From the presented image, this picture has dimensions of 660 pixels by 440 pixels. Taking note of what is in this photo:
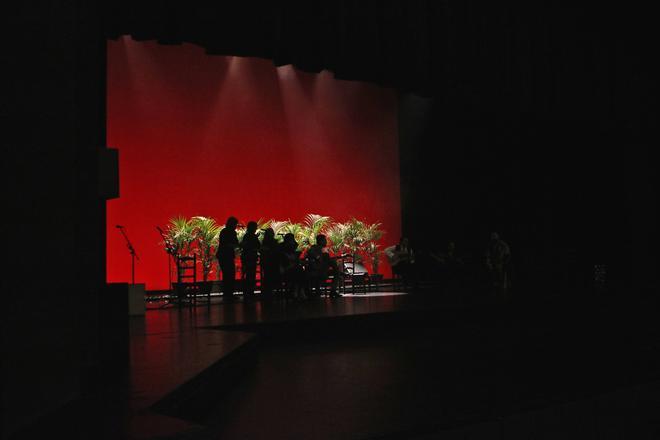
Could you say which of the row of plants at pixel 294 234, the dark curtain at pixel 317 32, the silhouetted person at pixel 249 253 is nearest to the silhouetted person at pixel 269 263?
the silhouetted person at pixel 249 253

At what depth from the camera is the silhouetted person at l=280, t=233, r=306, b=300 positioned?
25.2 feet

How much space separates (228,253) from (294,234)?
2956mm

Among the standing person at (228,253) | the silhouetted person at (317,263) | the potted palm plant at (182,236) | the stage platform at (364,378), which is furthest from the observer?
the potted palm plant at (182,236)

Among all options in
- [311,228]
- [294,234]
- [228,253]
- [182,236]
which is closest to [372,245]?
[311,228]

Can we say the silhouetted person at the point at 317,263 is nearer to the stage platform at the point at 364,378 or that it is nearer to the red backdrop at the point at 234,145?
the stage platform at the point at 364,378

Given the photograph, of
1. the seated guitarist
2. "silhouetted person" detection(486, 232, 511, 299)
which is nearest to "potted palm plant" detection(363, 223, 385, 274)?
the seated guitarist

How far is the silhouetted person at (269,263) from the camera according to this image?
7.76 m

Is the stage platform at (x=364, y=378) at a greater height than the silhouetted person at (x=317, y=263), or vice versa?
the silhouetted person at (x=317, y=263)

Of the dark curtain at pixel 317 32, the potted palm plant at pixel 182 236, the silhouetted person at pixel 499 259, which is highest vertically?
the dark curtain at pixel 317 32

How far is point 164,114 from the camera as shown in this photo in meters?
11.0

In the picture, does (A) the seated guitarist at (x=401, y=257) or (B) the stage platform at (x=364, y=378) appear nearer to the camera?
(B) the stage platform at (x=364, y=378)

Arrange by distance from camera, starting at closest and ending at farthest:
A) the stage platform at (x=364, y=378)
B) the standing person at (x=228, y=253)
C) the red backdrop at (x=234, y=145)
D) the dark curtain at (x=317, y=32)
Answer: the stage platform at (x=364, y=378), the dark curtain at (x=317, y=32), the standing person at (x=228, y=253), the red backdrop at (x=234, y=145)

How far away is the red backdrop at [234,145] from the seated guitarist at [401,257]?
2762 mm

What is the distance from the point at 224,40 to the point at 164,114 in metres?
6.68
